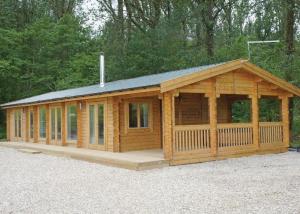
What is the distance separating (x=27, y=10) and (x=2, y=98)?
889 cm

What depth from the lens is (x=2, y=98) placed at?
2741cm

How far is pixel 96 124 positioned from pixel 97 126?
0.32ft

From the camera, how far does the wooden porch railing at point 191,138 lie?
36.6 feet

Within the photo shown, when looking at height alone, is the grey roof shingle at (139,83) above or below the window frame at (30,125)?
above

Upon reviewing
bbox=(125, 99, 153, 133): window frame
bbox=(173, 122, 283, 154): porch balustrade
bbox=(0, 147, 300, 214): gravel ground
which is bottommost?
bbox=(0, 147, 300, 214): gravel ground

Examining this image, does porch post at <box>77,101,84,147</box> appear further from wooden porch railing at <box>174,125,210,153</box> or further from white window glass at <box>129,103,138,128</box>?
wooden porch railing at <box>174,125,210,153</box>

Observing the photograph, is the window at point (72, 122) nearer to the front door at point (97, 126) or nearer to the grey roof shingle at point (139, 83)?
the grey roof shingle at point (139, 83)

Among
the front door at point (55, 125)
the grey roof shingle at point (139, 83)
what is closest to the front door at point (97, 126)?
the grey roof shingle at point (139, 83)

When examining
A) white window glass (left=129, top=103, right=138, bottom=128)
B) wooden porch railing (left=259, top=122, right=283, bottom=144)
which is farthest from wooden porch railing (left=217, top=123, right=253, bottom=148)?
white window glass (left=129, top=103, right=138, bottom=128)

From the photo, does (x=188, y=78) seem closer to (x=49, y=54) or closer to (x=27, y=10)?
(x=49, y=54)

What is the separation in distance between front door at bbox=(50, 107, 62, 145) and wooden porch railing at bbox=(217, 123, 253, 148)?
24.2 ft

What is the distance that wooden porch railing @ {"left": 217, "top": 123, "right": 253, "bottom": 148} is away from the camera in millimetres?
12374

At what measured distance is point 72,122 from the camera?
1584 cm

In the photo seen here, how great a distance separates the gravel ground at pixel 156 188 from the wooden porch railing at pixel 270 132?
6.05ft
